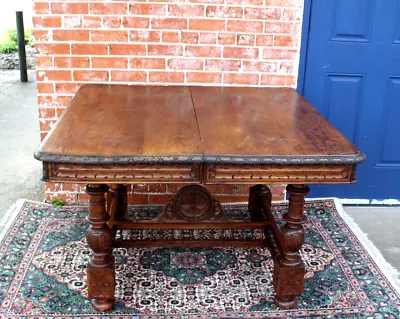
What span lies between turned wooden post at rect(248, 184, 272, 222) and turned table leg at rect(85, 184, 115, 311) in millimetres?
1148

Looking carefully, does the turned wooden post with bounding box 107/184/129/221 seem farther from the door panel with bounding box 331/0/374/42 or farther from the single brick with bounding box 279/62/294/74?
the door panel with bounding box 331/0/374/42

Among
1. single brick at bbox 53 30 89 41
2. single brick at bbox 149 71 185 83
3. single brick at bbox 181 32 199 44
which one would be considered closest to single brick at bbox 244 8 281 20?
single brick at bbox 181 32 199 44

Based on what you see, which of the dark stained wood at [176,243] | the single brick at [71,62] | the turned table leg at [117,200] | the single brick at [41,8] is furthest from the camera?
the single brick at [71,62]

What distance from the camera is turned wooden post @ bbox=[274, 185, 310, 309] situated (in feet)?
7.84

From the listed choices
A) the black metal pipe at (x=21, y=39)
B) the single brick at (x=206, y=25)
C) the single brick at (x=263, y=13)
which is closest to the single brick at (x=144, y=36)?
the single brick at (x=206, y=25)

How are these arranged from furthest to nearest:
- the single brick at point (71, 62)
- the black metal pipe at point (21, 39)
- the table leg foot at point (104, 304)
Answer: the black metal pipe at point (21, 39) → the single brick at point (71, 62) → the table leg foot at point (104, 304)

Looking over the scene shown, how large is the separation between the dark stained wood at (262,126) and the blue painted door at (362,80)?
1.85 feet

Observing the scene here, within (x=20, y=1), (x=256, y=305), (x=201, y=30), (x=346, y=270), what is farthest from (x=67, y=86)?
(x=20, y=1)

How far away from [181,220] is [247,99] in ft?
2.66

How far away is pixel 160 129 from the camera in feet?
7.78

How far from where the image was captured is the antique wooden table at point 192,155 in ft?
6.88

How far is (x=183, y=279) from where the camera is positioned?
279cm

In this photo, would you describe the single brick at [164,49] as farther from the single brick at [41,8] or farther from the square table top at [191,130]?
the single brick at [41,8]

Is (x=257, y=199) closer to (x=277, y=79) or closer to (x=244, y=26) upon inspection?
(x=277, y=79)
